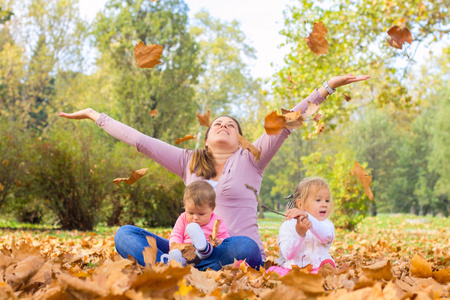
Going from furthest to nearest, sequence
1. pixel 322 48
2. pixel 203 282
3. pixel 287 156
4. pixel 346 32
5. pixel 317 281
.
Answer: pixel 287 156 → pixel 346 32 → pixel 322 48 → pixel 203 282 → pixel 317 281

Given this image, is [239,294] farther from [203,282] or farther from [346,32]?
[346,32]

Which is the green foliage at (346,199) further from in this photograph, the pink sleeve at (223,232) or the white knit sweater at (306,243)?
the pink sleeve at (223,232)

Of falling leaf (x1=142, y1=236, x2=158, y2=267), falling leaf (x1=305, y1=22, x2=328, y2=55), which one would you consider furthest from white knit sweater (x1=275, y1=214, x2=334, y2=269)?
falling leaf (x1=305, y1=22, x2=328, y2=55)

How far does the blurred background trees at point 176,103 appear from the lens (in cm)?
877

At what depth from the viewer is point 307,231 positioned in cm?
307

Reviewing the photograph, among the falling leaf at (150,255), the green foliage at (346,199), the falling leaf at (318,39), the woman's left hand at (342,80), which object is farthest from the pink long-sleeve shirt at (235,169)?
the green foliage at (346,199)

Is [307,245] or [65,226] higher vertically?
[307,245]

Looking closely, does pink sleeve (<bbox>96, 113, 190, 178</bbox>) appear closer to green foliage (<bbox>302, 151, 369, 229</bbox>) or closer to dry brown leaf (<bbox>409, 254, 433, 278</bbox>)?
dry brown leaf (<bbox>409, 254, 433, 278</bbox>)

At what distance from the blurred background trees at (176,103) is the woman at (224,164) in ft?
10.5

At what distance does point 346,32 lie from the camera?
28.5ft

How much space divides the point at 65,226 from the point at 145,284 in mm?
9340

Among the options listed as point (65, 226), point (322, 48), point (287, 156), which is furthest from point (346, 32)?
point (287, 156)

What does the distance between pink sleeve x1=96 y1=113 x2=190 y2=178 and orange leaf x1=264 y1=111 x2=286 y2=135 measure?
2.90ft

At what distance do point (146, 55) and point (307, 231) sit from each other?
6.27 ft
